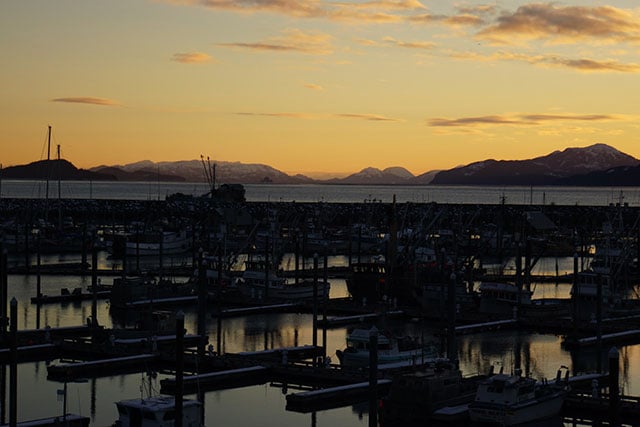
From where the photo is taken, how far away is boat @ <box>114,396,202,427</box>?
1104 inches

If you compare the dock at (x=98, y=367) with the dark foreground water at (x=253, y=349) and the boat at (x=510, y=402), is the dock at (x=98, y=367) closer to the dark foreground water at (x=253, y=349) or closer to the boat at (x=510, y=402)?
the dark foreground water at (x=253, y=349)

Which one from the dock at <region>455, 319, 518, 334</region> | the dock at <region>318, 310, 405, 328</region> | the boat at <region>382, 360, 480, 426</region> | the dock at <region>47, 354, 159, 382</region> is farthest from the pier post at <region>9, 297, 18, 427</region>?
the dock at <region>455, 319, 518, 334</region>

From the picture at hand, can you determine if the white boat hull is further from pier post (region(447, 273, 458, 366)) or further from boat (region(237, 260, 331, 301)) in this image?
boat (region(237, 260, 331, 301))

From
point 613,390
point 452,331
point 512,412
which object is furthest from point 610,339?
point 613,390

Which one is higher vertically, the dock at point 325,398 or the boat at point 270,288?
the boat at point 270,288

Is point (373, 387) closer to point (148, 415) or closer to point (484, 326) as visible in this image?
point (148, 415)

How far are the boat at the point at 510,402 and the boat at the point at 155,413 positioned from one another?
7.19 m

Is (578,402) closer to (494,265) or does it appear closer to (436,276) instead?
(436,276)

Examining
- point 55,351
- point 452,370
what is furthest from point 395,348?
point 55,351

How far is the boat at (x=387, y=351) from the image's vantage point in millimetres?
36906

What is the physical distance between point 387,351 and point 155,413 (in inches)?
428

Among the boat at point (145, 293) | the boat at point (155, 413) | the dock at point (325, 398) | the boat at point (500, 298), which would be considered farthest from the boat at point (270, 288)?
the boat at point (155, 413)

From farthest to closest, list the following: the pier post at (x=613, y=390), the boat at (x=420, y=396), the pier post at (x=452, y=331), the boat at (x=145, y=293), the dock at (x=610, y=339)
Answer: the boat at (x=145, y=293)
the dock at (x=610, y=339)
the pier post at (x=452, y=331)
the boat at (x=420, y=396)
the pier post at (x=613, y=390)

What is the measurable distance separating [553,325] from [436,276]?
8516 mm
